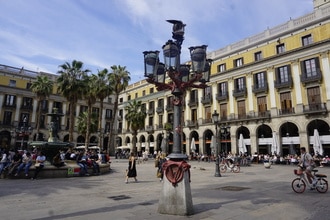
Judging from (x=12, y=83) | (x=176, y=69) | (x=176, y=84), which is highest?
(x=12, y=83)

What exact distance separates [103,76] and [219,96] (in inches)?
701

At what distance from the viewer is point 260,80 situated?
33.2 metres

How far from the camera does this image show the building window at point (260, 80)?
3257cm

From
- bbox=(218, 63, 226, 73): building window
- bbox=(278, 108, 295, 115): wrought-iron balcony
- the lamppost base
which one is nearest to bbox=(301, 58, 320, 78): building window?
bbox=(278, 108, 295, 115): wrought-iron balcony

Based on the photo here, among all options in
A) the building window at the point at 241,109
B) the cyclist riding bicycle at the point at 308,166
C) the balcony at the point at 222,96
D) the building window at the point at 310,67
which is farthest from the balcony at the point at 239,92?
the cyclist riding bicycle at the point at 308,166

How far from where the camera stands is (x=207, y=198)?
781 centimetres

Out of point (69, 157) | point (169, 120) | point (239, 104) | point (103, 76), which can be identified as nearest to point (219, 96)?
point (239, 104)

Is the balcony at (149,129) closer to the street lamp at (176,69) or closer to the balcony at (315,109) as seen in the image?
the balcony at (315,109)

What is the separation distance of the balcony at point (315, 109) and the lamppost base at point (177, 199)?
86.8 feet

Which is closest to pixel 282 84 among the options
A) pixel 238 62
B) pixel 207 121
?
pixel 238 62

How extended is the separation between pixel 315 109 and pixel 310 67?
5.19m

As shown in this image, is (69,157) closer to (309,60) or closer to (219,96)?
(219,96)

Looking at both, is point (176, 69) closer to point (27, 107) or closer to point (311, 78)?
point (311, 78)

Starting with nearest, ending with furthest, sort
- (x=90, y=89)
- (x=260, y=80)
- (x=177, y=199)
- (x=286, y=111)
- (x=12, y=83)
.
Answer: (x=177, y=199) < (x=286, y=111) < (x=260, y=80) < (x=90, y=89) < (x=12, y=83)
